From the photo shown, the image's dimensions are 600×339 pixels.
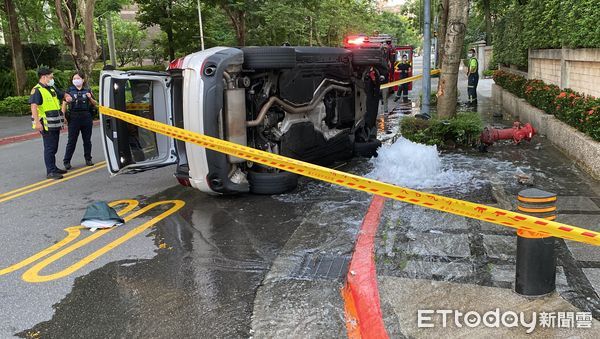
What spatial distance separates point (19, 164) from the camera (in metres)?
9.91

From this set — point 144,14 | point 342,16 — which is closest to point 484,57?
point 342,16

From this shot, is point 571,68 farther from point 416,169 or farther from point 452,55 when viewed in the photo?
point 416,169

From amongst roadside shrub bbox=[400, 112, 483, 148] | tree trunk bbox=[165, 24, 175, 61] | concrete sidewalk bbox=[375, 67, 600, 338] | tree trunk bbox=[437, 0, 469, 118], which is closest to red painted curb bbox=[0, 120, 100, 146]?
roadside shrub bbox=[400, 112, 483, 148]

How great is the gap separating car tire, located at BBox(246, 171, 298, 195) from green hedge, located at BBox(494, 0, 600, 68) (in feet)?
15.8

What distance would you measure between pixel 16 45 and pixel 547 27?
19681mm

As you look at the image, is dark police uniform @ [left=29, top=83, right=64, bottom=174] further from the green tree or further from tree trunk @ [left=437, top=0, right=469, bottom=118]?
the green tree

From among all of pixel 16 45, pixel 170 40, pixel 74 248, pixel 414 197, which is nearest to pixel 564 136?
pixel 414 197

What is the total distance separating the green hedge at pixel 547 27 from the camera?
25.8 feet

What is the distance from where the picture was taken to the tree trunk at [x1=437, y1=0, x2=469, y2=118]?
9203mm

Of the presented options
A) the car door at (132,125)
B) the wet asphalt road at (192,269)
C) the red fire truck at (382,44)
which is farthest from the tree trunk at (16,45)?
the car door at (132,125)

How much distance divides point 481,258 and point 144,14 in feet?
95.7

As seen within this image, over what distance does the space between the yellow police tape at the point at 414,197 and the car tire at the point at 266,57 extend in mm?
1068

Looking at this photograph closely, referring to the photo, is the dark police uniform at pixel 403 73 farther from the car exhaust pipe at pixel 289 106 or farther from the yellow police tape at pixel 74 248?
the yellow police tape at pixel 74 248

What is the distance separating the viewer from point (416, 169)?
24.9 ft
